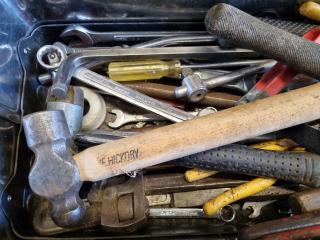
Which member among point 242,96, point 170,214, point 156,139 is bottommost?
point 170,214

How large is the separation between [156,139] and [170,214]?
219mm

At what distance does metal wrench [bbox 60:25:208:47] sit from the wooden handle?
305 millimetres

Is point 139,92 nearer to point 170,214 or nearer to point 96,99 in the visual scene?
point 96,99

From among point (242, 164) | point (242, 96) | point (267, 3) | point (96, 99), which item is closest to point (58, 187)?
point (96, 99)

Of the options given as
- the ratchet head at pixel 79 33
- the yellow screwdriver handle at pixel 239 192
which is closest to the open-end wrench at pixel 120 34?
the ratchet head at pixel 79 33

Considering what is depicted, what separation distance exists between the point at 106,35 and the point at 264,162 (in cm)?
47

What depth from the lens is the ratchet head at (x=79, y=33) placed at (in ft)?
2.69

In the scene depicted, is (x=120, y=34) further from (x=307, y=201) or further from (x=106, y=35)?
(x=307, y=201)

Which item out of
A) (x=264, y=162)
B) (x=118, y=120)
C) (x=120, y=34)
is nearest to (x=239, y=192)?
(x=264, y=162)

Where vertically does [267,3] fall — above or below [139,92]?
above

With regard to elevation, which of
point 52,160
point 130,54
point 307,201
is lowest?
point 307,201

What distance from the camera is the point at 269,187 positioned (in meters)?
0.74

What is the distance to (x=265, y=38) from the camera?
2.23 ft

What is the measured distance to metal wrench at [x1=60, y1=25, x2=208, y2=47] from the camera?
2.70 feet
